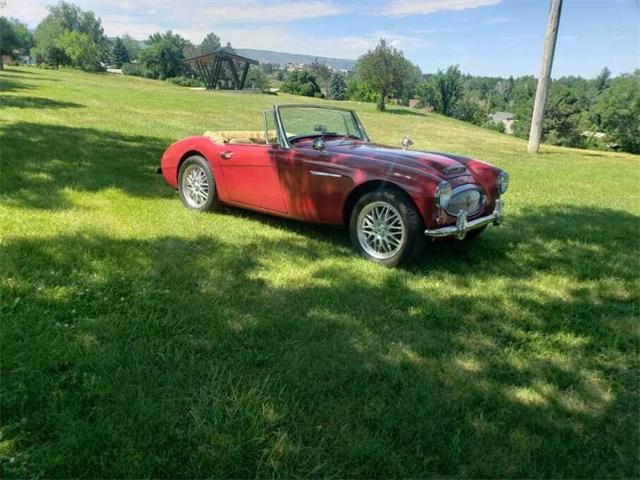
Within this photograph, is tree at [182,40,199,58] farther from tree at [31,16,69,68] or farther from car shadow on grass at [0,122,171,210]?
car shadow on grass at [0,122,171,210]

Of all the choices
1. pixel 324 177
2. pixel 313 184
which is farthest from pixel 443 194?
pixel 313 184

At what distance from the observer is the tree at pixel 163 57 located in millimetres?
60125

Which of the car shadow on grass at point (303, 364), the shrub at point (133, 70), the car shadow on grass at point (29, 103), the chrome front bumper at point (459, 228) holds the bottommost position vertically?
the car shadow on grass at point (303, 364)

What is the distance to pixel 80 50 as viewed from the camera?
2653 inches

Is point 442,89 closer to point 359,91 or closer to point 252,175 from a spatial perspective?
point 359,91

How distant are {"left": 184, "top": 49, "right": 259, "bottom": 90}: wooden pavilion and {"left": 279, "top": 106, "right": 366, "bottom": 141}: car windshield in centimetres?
4202

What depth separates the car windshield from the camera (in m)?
5.63

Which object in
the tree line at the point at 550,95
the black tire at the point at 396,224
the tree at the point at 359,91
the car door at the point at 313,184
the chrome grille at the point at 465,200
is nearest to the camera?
the black tire at the point at 396,224

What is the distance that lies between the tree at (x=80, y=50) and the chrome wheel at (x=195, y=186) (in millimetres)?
70484

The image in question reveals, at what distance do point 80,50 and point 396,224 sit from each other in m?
75.1

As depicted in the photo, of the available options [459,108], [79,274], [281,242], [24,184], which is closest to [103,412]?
[79,274]

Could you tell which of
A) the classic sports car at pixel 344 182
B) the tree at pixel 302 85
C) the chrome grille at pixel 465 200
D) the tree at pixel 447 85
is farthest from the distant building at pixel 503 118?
the chrome grille at pixel 465 200

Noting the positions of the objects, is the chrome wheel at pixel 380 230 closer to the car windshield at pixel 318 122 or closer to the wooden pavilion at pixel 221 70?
the car windshield at pixel 318 122

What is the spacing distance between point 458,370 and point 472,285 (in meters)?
1.46
